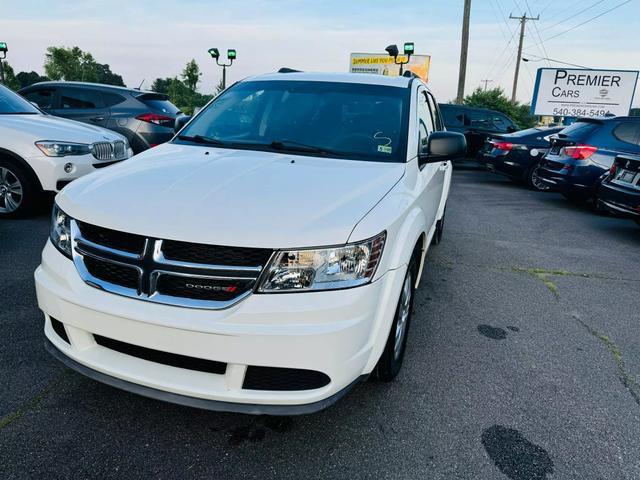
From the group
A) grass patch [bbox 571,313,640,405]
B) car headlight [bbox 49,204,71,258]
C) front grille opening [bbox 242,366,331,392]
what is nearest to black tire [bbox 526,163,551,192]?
grass patch [bbox 571,313,640,405]

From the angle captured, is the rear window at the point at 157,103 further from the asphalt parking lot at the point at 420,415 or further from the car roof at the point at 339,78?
the car roof at the point at 339,78

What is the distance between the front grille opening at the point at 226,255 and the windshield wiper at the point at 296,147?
4.05 ft

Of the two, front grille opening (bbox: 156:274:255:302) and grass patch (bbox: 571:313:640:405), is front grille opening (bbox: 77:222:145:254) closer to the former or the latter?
front grille opening (bbox: 156:274:255:302)

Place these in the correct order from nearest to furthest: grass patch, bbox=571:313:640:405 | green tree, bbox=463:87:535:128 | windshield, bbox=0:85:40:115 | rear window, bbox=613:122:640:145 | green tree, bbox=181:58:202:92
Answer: grass patch, bbox=571:313:640:405
windshield, bbox=0:85:40:115
rear window, bbox=613:122:640:145
green tree, bbox=463:87:535:128
green tree, bbox=181:58:202:92

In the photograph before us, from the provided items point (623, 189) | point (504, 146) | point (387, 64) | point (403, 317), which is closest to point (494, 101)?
point (387, 64)

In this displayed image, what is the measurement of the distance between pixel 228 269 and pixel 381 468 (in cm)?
111

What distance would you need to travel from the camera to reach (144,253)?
74.9 inches

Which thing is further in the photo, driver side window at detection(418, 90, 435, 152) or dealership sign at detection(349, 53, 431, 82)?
dealership sign at detection(349, 53, 431, 82)

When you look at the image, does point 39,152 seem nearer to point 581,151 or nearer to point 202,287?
point 202,287

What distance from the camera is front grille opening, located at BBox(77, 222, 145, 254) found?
1.95 m

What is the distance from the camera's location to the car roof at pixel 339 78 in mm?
3566

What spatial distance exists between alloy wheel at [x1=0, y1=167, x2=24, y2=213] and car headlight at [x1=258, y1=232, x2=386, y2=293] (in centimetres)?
486

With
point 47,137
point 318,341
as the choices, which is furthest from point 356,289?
point 47,137

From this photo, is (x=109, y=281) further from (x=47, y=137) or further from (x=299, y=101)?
(x=47, y=137)
